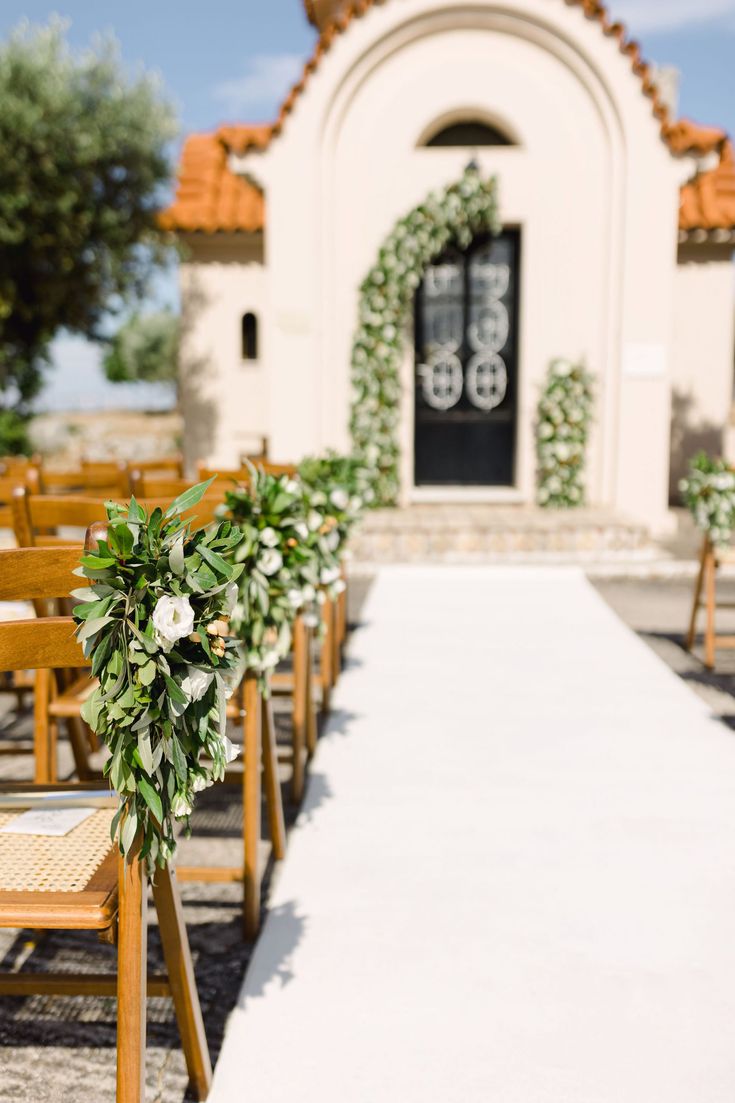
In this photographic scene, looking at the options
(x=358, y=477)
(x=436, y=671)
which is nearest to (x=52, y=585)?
(x=358, y=477)

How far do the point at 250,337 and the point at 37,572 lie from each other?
1270cm

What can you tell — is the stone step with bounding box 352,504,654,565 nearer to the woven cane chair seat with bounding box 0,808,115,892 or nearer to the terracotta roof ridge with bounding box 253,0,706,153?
the terracotta roof ridge with bounding box 253,0,706,153

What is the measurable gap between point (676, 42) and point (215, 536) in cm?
1406

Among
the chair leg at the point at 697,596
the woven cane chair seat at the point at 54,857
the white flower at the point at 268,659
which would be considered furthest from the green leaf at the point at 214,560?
the chair leg at the point at 697,596

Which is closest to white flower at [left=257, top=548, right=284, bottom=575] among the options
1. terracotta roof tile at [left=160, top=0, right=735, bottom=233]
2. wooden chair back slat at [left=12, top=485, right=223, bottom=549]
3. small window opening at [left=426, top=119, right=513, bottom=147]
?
wooden chair back slat at [left=12, top=485, right=223, bottom=549]

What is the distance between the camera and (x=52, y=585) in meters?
1.89

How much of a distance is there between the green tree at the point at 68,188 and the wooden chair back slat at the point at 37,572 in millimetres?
14268

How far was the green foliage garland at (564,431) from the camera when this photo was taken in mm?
10148

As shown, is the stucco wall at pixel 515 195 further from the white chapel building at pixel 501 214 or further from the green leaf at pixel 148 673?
the green leaf at pixel 148 673

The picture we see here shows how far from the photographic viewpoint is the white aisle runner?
2.19m

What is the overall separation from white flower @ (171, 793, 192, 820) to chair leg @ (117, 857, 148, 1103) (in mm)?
119

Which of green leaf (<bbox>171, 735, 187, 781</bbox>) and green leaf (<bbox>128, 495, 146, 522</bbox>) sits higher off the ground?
green leaf (<bbox>128, 495, 146, 522</bbox>)

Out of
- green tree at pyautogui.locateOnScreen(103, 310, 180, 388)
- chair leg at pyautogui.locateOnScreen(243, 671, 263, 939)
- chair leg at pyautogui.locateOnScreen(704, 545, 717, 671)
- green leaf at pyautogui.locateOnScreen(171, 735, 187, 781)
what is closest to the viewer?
green leaf at pyautogui.locateOnScreen(171, 735, 187, 781)

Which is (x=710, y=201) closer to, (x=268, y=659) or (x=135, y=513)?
(x=268, y=659)
